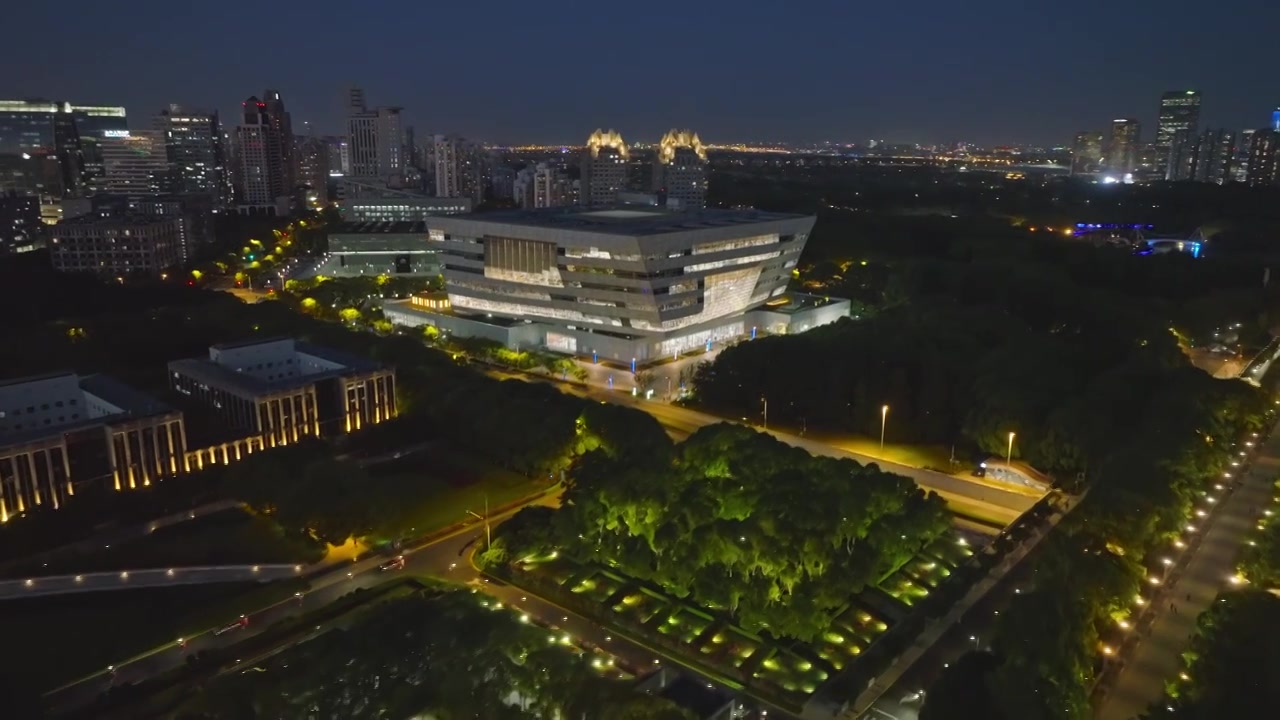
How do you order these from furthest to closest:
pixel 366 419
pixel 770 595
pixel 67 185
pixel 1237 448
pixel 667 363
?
1. pixel 67 185
2. pixel 667 363
3. pixel 366 419
4. pixel 1237 448
5. pixel 770 595

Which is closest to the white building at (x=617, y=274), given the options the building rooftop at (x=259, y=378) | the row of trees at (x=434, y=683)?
the building rooftop at (x=259, y=378)

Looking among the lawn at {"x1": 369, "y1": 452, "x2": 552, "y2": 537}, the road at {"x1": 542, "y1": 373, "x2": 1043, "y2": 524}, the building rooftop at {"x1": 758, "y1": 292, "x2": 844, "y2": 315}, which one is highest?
the building rooftop at {"x1": 758, "y1": 292, "x2": 844, "y2": 315}

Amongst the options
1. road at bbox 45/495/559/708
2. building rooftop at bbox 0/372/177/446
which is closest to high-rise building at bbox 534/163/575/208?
building rooftop at bbox 0/372/177/446

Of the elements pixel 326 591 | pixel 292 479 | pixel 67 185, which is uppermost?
pixel 67 185

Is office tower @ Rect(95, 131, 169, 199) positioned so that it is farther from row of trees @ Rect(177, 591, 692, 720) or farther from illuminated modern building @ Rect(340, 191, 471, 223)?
Answer: row of trees @ Rect(177, 591, 692, 720)

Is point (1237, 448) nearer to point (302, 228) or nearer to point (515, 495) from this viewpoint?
point (515, 495)

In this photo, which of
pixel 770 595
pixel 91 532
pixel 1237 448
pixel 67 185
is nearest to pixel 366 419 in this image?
pixel 91 532

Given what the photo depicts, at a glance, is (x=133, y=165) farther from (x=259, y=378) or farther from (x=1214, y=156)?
(x=1214, y=156)
